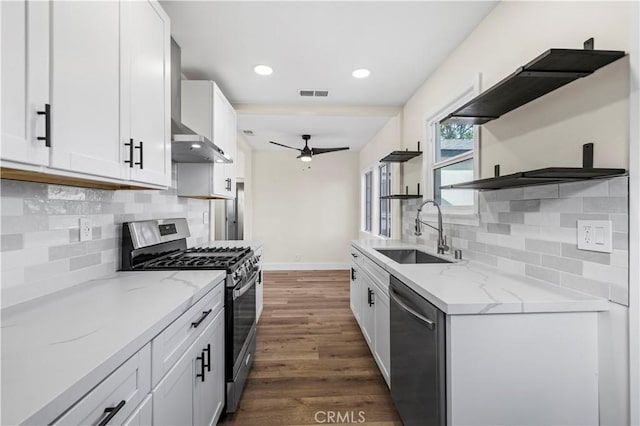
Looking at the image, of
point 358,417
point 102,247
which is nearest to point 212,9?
point 102,247

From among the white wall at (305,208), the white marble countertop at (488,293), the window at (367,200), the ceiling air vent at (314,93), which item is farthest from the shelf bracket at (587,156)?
the white wall at (305,208)

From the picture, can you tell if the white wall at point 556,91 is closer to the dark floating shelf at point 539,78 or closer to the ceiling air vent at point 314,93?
the dark floating shelf at point 539,78

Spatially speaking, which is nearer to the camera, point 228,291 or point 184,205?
point 228,291

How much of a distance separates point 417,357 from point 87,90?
181cm

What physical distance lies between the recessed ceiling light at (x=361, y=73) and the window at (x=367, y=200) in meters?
3.14

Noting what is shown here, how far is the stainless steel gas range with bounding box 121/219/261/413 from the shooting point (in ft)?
5.83

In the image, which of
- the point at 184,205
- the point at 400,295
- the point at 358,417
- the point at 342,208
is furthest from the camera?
the point at 342,208

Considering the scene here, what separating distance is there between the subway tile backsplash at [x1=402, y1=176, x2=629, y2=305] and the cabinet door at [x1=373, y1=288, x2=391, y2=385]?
29.0 inches

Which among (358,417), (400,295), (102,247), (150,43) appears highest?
(150,43)

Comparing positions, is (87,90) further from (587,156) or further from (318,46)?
(587,156)

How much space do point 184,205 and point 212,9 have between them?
161 centimetres

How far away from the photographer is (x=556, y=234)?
4.70 feet

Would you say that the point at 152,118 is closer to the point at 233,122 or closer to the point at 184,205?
the point at 184,205

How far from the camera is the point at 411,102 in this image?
11.5 feet
